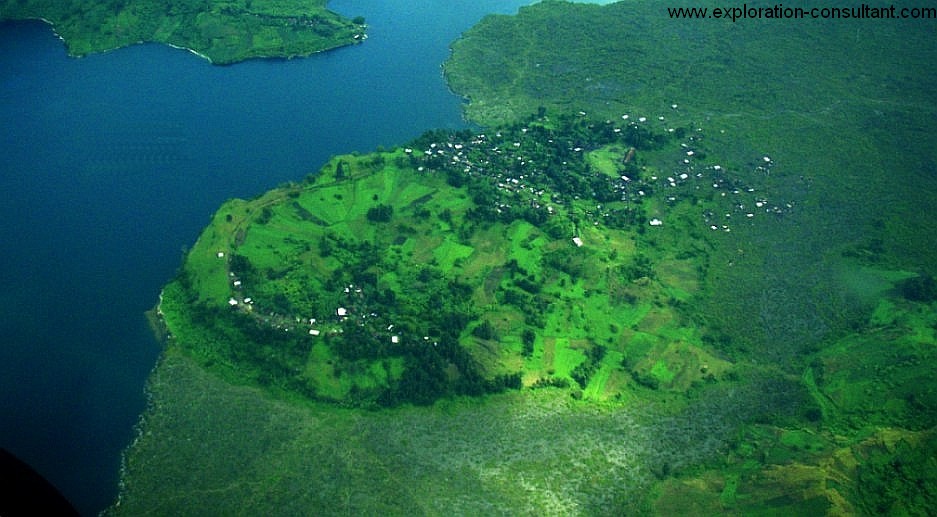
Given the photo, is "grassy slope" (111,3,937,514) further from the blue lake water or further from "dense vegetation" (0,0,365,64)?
"dense vegetation" (0,0,365,64)

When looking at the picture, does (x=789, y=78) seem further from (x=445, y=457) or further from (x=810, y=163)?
(x=445, y=457)

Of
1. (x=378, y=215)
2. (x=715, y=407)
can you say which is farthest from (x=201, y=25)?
(x=715, y=407)

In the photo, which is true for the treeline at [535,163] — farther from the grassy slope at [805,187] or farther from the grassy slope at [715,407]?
the grassy slope at [805,187]

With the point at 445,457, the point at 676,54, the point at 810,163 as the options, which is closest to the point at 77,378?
the point at 445,457

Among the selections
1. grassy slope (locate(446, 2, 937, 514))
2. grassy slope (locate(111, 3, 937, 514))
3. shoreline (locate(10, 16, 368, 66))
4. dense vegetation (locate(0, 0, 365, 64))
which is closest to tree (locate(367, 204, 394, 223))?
grassy slope (locate(111, 3, 937, 514))

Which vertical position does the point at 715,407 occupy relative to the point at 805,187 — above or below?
below

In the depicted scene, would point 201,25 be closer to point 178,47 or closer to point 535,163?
point 178,47

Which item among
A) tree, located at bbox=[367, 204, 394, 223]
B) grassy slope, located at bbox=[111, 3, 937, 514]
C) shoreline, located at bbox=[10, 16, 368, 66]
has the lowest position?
grassy slope, located at bbox=[111, 3, 937, 514]
